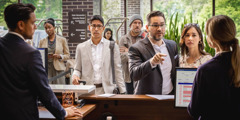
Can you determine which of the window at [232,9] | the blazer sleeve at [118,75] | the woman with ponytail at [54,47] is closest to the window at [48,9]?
the woman with ponytail at [54,47]

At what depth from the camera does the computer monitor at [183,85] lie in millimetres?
2211

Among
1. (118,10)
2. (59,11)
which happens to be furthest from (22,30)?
(118,10)

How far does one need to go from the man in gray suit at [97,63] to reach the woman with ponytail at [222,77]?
179 centimetres

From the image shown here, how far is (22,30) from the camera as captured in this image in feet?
5.73

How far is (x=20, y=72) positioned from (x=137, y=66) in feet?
4.21

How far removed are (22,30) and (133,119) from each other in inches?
53.8

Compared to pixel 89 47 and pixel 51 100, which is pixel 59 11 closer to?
pixel 89 47

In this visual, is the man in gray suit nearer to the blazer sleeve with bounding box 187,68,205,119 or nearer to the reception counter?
the reception counter

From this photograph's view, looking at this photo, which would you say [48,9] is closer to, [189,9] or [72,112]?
[189,9]

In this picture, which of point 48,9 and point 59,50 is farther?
point 48,9

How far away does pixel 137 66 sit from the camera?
8.82 ft

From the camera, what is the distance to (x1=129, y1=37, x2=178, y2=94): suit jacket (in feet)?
8.82

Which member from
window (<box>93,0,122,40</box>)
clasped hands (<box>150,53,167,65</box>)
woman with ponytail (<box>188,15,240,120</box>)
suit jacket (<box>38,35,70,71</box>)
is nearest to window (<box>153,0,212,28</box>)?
window (<box>93,0,122,40</box>)

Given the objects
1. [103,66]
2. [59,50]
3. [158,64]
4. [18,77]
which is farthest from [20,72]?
[59,50]
